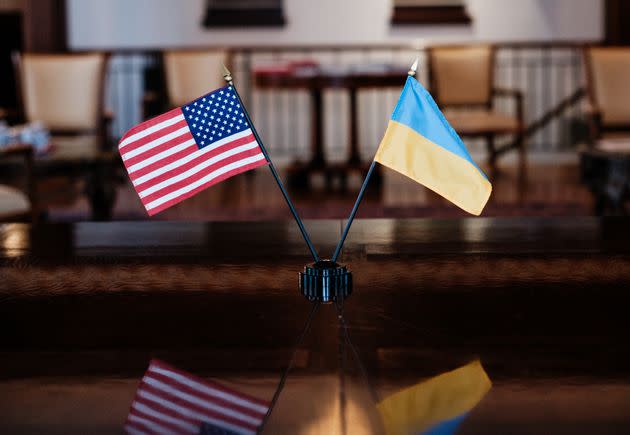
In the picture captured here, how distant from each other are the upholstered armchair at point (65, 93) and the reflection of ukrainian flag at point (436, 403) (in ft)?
14.7

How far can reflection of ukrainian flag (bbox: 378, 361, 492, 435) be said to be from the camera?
95cm

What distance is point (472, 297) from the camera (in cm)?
151

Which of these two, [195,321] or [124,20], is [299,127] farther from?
[195,321]

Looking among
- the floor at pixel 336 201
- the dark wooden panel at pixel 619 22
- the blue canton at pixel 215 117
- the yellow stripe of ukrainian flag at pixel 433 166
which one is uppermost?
the dark wooden panel at pixel 619 22

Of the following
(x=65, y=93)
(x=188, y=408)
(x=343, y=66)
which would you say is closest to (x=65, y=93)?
(x=65, y=93)

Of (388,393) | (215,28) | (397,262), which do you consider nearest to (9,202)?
(397,262)

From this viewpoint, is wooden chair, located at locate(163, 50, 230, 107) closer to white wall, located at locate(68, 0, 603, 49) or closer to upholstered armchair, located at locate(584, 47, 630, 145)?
white wall, located at locate(68, 0, 603, 49)

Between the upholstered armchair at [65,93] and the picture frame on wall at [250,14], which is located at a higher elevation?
the picture frame on wall at [250,14]

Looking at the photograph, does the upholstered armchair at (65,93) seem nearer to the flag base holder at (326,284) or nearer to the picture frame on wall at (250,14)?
the picture frame on wall at (250,14)

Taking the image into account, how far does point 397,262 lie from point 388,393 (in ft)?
2.41

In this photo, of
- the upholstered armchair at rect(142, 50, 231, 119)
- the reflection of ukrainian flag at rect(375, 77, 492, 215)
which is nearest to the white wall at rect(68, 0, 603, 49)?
the upholstered armchair at rect(142, 50, 231, 119)

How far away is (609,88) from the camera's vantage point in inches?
217

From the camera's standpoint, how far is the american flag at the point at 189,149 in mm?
1538

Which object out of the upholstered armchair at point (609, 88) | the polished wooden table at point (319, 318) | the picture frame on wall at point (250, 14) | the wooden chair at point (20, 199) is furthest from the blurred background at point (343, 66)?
the polished wooden table at point (319, 318)
